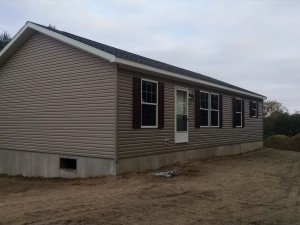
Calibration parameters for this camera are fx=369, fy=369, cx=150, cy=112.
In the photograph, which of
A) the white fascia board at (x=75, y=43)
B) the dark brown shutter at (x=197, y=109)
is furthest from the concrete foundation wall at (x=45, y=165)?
the dark brown shutter at (x=197, y=109)

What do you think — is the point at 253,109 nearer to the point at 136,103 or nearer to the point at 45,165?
the point at 136,103

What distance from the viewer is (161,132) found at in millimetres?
12711

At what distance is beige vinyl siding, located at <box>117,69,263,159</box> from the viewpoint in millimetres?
10922

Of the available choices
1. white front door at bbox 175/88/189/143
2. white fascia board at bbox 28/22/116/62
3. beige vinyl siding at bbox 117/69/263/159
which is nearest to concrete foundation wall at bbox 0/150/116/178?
beige vinyl siding at bbox 117/69/263/159

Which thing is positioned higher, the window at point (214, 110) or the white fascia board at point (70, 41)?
the white fascia board at point (70, 41)

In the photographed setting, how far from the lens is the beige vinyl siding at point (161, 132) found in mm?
10922

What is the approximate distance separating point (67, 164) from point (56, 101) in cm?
216

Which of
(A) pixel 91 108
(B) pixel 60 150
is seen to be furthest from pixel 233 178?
(B) pixel 60 150

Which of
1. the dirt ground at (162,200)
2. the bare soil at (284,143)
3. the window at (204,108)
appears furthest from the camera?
the bare soil at (284,143)

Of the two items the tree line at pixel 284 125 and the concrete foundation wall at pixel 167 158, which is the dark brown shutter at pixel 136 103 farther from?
the tree line at pixel 284 125

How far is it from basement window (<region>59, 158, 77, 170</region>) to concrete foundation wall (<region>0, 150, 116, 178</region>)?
0.33 feet

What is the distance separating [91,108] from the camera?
1137 centimetres

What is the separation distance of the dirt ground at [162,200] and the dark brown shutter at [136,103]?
160 centimetres

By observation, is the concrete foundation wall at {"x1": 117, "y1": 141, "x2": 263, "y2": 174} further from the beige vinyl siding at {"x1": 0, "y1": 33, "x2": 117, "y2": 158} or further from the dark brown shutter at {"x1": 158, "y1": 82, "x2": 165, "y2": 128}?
the dark brown shutter at {"x1": 158, "y1": 82, "x2": 165, "y2": 128}
